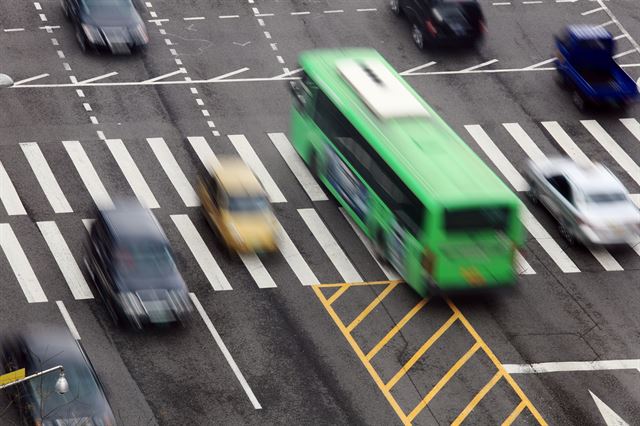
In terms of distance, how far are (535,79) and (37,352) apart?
2652cm

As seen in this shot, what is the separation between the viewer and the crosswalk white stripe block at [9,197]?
46.0m

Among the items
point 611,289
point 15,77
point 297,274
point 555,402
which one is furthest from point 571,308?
point 15,77

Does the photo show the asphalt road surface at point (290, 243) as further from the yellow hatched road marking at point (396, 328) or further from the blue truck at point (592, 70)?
the blue truck at point (592, 70)

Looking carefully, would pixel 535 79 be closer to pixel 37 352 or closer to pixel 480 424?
pixel 480 424

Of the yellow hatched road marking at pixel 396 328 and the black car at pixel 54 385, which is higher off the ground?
the black car at pixel 54 385

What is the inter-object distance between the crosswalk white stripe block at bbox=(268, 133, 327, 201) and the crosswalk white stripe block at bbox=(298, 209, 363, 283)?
1142mm

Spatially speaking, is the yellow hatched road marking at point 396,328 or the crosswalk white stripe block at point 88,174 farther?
the crosswalk white stripe block at point 88,174

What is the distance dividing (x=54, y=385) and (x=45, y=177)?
13.2m

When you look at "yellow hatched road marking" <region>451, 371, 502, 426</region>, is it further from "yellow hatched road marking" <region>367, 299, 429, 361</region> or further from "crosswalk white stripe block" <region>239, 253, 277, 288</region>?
"crosswalk white stripe block" <region>239, 253, 277, 288</region>

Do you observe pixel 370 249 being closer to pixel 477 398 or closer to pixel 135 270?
pixel 477 398

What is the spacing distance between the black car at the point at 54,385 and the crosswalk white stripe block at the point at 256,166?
11626mm

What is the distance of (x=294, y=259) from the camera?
45188 millimetres

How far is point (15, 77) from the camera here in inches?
2074

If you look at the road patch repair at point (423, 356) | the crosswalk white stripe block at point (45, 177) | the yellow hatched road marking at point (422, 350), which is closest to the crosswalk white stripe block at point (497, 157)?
the road patch repair at point (423, 356)
